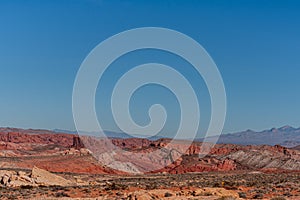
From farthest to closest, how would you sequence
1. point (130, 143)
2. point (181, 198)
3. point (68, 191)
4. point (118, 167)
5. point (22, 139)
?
point (130, 143) < point (22, 139) < point (118, 167) < point (68, 191) < point (181, 198)

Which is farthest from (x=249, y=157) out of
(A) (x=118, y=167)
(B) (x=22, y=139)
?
(B) (x=22, y=139)

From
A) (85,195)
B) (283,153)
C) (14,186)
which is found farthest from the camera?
(283,153)

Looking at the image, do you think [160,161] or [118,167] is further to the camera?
[160,161]

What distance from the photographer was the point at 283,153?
4092 inches

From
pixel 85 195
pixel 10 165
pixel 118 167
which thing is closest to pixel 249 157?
pixel 118 167

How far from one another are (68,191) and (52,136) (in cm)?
14698

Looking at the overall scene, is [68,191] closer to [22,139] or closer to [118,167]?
[118,167]

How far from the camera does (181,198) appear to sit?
1984 centimetres

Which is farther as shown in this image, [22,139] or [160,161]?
[22,139]

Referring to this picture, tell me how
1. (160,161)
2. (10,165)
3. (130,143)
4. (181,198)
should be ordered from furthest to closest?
(130,143) < (160,161) < (10,165) < (181,198)

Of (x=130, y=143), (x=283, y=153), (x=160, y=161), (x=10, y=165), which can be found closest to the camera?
(x=10, y=165)

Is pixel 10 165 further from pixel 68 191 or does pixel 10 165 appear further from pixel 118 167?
pixel 68 191

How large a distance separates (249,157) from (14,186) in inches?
2800

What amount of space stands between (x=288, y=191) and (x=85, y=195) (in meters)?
12.0
